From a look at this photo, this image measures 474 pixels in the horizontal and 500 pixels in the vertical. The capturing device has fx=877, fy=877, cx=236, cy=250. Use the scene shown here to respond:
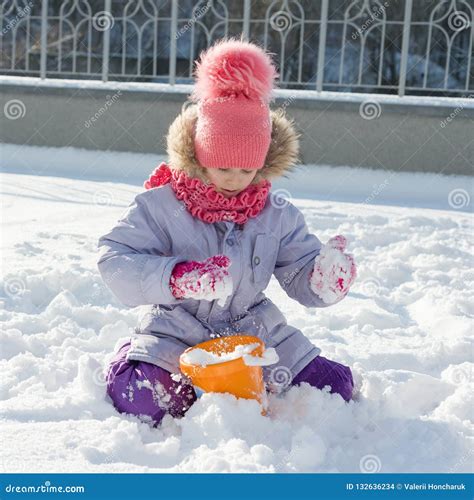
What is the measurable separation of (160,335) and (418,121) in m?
4.84

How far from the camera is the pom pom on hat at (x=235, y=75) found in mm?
2557

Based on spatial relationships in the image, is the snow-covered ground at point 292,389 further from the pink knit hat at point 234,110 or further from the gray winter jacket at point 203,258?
the pink knit hat at point 234,110

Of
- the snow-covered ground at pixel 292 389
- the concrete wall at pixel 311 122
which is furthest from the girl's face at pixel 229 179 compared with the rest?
the concrete wall at pixel 311 122

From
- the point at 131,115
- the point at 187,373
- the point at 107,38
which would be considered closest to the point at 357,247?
the point at 187,373

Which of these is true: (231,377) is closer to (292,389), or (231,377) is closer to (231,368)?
(231,368)

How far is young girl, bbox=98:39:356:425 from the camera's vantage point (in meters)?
2.50

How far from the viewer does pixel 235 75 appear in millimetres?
2551

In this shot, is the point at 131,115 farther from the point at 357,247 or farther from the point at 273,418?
the point at 273,418

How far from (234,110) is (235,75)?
10cm

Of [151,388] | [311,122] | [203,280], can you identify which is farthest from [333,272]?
[311,122]

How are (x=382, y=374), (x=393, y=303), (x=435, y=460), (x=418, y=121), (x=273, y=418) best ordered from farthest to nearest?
(x=418, y=121) → (x=393, y=303) → (x=382, y=374) → (x=273, y=418) → (x=435, y=460)

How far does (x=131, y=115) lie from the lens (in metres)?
7.40

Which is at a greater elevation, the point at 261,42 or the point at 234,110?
the point at 234,110
